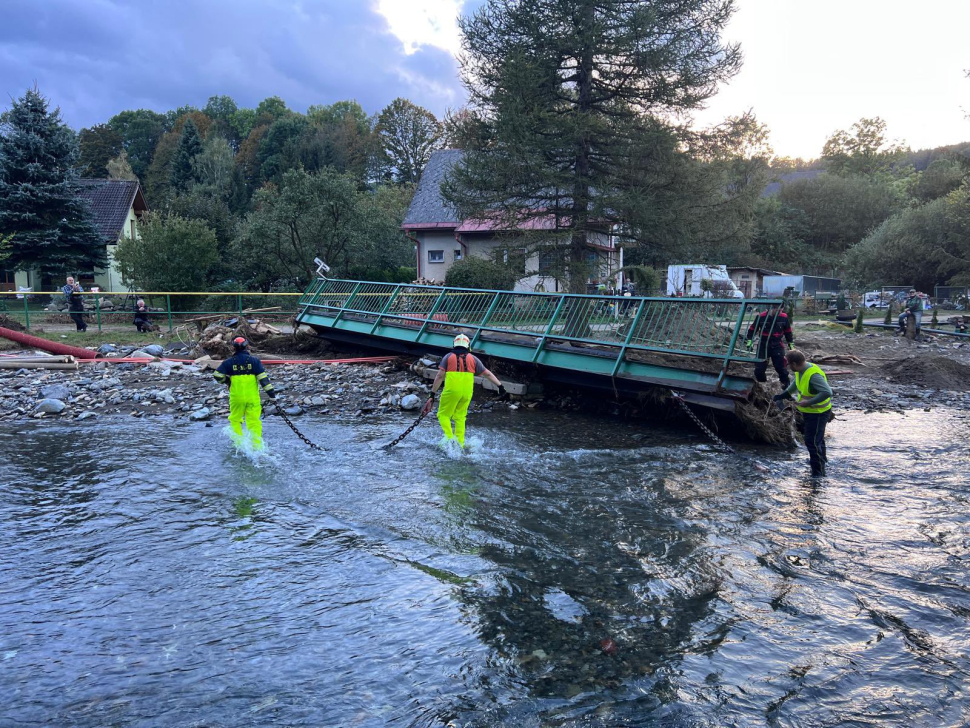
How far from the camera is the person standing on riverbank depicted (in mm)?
8602

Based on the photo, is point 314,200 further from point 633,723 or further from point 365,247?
point 633,723

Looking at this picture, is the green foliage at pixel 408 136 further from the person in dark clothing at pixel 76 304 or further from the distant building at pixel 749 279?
the person in dark clothing at pixel 76 304

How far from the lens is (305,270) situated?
28.8 metres

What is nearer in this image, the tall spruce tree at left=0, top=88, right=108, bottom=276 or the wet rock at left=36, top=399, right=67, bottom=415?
the wet rock at left=36, top=399, right=67, bottom=415

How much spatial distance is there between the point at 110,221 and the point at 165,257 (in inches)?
606

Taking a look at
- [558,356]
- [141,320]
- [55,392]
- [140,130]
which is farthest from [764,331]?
[140,130]

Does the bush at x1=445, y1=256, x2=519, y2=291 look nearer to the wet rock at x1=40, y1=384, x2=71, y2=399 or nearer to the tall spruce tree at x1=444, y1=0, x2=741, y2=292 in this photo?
the tall spruce tree at x1=444, y1=0, x2=741, y2=292

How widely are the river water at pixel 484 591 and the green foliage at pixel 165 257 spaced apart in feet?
57.2

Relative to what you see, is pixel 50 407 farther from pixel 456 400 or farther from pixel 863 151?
pixel 863 151

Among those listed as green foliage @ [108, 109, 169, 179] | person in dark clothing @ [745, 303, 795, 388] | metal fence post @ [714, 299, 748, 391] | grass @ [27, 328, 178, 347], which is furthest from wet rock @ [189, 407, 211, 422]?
green foliage @ [108, 109, 169, 179]

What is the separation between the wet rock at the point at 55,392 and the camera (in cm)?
1360

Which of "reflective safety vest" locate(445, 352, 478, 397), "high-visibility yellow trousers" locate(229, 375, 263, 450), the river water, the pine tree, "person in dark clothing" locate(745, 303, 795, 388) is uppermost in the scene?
the pine tree

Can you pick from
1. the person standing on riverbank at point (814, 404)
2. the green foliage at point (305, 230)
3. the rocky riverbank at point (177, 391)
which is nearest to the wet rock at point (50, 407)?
the rocky riverbank at point (177, 391)

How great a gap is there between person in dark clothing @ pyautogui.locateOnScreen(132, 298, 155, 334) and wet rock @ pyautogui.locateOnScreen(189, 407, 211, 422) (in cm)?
988
